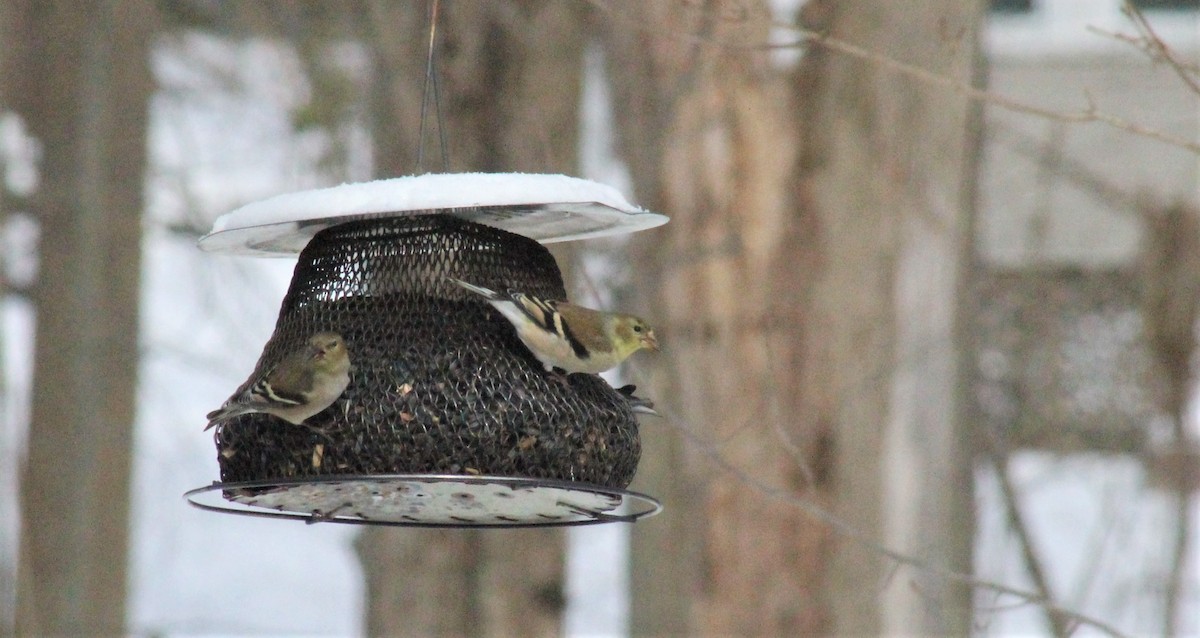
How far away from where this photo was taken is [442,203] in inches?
133

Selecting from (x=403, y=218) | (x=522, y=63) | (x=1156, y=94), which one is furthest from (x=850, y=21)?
(x=1156, y=94)

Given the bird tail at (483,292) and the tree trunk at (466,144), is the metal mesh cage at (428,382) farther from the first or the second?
the tree trunk at (466,144)

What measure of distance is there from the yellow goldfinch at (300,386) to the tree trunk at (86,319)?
6.38 metres

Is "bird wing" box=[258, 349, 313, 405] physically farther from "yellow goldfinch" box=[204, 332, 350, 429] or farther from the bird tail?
the bird tail

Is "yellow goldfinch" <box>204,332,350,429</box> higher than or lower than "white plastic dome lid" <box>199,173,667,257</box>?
lower

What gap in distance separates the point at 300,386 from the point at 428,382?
373 millimetres

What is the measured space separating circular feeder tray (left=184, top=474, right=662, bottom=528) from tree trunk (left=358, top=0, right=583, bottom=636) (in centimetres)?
292

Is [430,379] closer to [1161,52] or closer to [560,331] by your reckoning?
[560,331]

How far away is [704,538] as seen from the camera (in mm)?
7805

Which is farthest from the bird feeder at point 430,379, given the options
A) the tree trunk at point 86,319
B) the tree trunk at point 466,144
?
the tree trunk at point 86,319

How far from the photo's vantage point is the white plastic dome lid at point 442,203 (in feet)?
11.2

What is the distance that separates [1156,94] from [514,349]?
15237mm

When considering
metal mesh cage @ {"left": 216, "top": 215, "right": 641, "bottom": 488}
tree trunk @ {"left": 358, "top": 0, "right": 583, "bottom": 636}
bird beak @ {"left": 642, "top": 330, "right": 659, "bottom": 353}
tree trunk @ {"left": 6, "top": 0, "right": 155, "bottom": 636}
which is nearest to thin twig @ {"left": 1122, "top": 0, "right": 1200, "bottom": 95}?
bird beak @ {"left": 642, "top": 330, "right": 659, "bottom": 353}

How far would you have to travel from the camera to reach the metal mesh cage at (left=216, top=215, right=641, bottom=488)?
373cm
